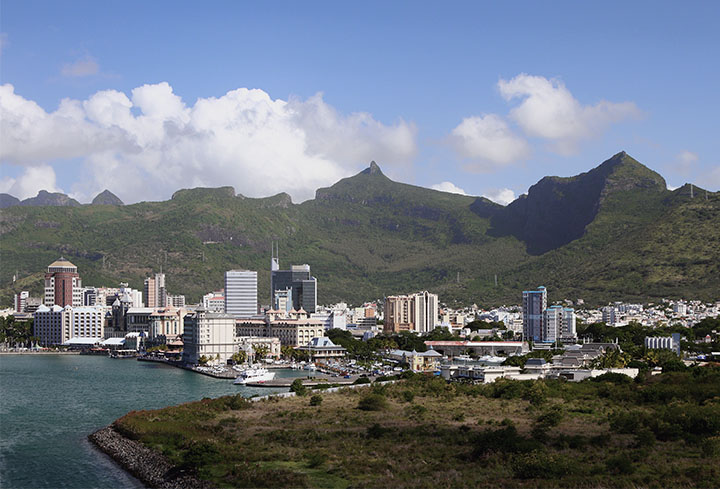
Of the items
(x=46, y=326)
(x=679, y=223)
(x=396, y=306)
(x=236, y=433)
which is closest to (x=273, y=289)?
(x=396, y=306)

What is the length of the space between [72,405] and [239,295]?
93114mm

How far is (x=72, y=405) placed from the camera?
172ft

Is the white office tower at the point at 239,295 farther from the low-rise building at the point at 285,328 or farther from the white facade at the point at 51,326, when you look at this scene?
the white facade at the point at 51,326

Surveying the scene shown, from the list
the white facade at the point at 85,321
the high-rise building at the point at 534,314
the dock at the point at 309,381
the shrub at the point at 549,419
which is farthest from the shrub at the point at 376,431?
the white facade at the point at 85,321

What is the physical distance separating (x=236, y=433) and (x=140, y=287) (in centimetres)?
15218

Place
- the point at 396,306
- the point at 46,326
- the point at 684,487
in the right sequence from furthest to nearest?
the point at 396,306 < the point at 46,326 < the point at 684,487

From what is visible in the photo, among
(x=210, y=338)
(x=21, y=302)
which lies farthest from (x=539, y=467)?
(x=21, y=302)

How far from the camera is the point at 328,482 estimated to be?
1088 inches

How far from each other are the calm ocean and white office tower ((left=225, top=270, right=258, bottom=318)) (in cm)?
4735

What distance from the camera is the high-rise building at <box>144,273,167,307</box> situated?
166625mm

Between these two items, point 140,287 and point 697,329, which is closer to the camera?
point 697,329

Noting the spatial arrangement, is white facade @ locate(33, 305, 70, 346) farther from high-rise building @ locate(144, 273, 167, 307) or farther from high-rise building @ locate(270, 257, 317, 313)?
high-rise building @ locate(270, 257, 317, 313)

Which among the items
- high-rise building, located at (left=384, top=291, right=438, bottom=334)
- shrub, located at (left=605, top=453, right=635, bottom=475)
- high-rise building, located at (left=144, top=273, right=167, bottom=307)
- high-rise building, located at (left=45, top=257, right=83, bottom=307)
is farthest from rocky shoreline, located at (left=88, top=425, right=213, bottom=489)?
high-rise building, located at (left=144, top=273, right=167, bottom=307)

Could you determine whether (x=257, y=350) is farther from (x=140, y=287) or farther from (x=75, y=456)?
(x=140, y=287)
